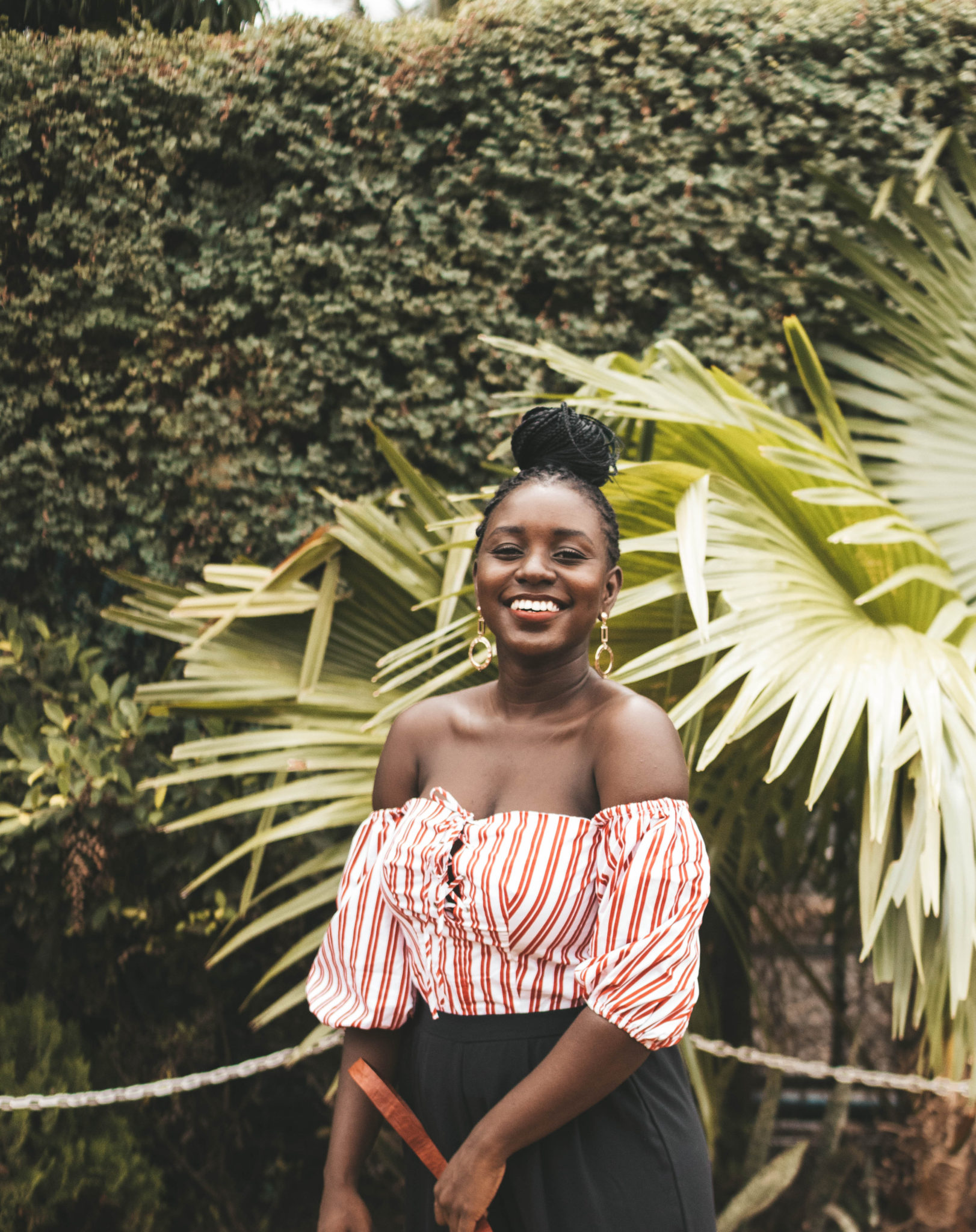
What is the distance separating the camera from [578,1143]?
1.21 meters

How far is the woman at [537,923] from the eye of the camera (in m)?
Result: 1.14

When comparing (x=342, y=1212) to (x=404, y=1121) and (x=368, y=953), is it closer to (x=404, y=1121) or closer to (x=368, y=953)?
(x=404, y=1121)

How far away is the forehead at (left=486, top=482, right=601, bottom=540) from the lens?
1.27 metres

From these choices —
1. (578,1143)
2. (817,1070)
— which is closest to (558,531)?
(578,1143)

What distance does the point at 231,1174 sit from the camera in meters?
3.34

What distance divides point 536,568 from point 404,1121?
29.6 inches

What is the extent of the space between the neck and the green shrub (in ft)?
7.18

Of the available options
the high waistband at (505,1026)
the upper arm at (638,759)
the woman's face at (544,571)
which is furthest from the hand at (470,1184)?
the woman's face at (544,571)

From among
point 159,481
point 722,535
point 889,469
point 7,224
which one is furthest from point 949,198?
point 7,224

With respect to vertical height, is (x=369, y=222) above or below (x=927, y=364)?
above

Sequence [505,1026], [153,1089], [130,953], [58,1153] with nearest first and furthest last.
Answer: [505,1026], [153,1089], [58,1153], [130,953]

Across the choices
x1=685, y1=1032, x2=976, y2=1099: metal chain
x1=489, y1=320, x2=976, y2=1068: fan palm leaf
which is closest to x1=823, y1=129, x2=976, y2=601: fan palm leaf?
x1=489, y1=320, x2=976, y2=1068: fan palm leaf

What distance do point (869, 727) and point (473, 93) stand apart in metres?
2.70

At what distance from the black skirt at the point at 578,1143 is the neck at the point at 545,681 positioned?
39cm
